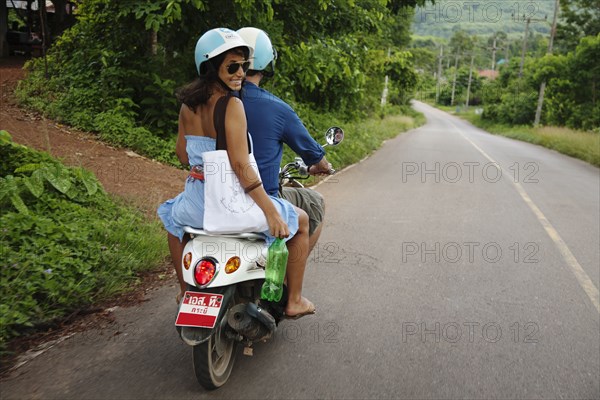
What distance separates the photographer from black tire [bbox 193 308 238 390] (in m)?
2.84

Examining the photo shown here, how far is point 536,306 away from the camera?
15.2 ft

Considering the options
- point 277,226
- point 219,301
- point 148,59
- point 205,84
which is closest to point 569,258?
point 277,226

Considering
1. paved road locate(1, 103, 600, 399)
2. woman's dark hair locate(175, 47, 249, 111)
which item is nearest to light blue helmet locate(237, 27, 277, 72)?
woman's dark hair locate(175, 47, 249, 111)

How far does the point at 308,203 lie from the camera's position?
3631 millimetres

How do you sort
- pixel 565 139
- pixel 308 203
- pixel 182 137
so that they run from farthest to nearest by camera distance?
1. pixel 565 139
2. pixel 308 203
3. pixel 182 137

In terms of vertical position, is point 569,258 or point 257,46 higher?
point 257,46

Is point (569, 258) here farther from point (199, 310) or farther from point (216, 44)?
point (216, 44)

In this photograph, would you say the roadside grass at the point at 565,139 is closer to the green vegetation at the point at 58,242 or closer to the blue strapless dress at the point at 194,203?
the green vegetation at the point at 58,242

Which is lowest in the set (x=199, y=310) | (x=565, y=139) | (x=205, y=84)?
(x=565, y=139)

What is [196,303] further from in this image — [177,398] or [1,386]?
[1,386]

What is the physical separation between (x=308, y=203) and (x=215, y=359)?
3.93 feet

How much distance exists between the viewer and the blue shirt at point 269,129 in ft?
10.2

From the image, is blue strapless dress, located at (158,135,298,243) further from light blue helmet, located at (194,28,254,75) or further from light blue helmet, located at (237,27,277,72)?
light blue helmet, located at (237,27,277,72)

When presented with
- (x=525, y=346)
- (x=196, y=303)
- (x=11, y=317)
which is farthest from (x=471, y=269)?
(x=11, y=317)
